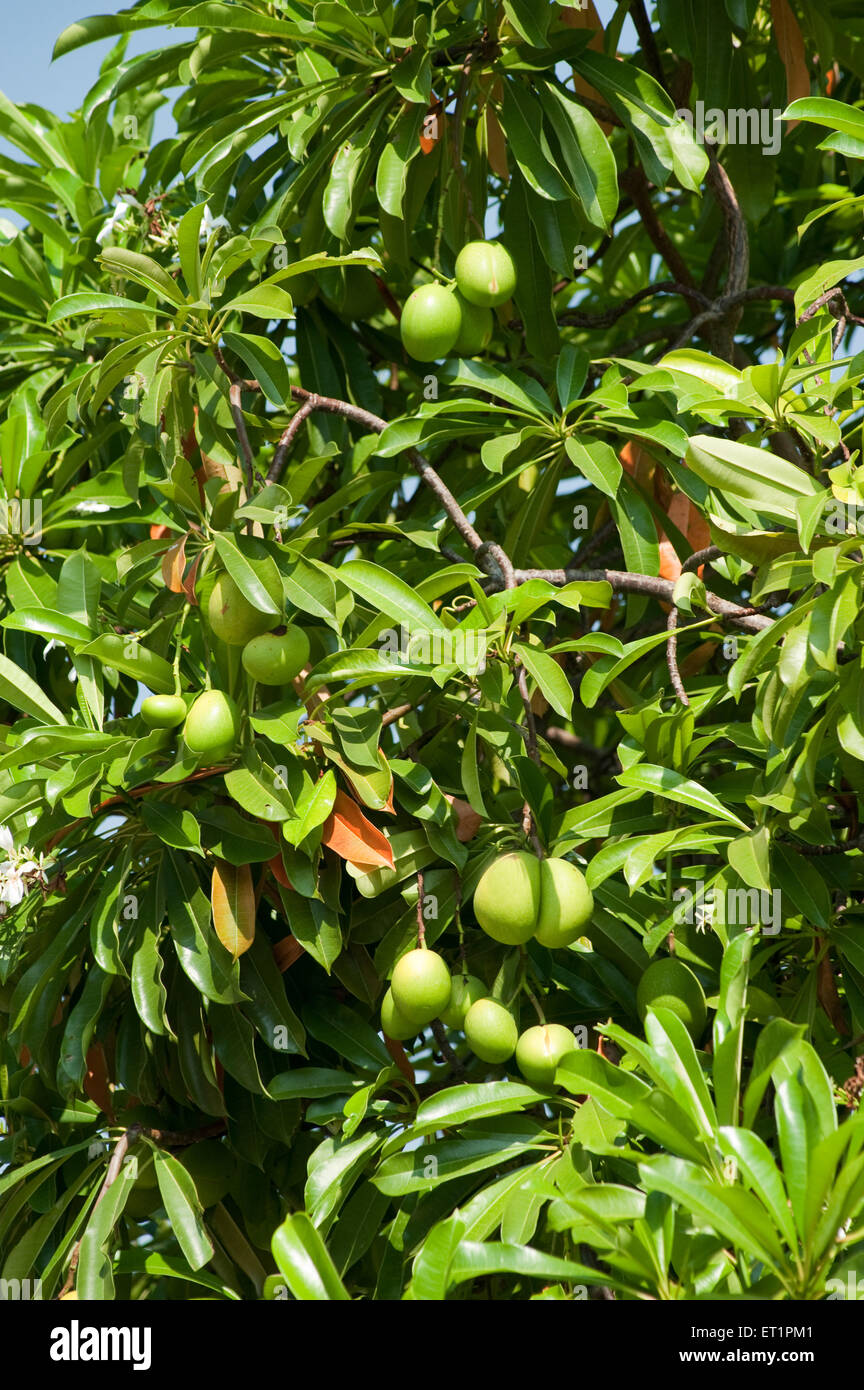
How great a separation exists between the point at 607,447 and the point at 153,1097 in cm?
122

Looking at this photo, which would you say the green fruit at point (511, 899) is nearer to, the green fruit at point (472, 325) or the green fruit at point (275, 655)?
the green fruit at point (275, 655)

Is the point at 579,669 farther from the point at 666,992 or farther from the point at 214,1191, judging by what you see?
the point at 214,1191

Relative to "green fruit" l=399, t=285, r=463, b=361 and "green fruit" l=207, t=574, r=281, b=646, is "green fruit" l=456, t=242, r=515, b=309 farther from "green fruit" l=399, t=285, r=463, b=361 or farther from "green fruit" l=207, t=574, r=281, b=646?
"green fruit" l=207, t=574, r=281, b=646

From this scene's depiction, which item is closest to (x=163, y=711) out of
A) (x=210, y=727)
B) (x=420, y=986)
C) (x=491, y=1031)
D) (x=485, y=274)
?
(x=210, y=727)

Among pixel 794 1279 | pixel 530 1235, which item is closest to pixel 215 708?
pixel 530 1235

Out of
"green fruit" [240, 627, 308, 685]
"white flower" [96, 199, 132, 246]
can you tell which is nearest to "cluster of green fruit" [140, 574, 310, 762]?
"green fruit" [240, 627, 308, 685]

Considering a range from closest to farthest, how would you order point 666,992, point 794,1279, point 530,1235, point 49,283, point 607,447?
→ point 794,1279
point 530,1235
point 666,992
point 607,447
point 49,283

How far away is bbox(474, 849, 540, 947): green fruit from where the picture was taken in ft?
5.47

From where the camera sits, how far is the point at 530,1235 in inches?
59.8

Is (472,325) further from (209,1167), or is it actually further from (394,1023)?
(209,1167)

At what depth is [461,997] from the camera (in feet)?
5.88

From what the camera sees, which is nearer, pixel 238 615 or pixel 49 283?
pixel 238 615

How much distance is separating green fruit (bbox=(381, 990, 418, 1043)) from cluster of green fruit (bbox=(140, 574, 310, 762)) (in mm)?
400

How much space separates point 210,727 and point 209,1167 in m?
0.76
